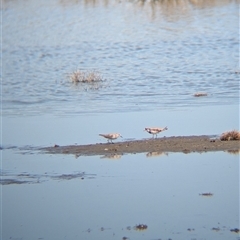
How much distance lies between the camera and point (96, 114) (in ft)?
64.1

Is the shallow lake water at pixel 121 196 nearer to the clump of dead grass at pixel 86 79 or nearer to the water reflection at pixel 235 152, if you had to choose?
the water reflection at pixel 235 152

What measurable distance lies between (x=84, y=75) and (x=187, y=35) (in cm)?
1091

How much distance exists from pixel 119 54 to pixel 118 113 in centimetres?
1314

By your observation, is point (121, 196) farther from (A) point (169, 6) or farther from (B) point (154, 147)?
(A) point (169, 6)

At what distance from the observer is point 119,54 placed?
3244 centimetres

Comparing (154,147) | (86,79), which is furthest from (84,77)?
(154,147)

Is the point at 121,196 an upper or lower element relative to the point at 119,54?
lower

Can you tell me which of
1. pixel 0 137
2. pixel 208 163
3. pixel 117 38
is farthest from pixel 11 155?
pixel 117 38

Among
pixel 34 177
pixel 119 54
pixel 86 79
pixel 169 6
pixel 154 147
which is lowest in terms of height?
pixel 34 177

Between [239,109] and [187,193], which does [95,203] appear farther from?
[239,109]

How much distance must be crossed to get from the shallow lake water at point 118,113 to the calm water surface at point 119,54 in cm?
6

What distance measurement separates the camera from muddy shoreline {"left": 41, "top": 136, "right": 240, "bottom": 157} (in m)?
14.3

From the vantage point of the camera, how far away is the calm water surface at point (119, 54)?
2244cm

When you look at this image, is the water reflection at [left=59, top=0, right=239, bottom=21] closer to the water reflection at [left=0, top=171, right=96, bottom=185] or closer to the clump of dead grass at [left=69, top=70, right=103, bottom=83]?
the clump of dead grass at [left=69, top=70, right=103, bottom=83]
